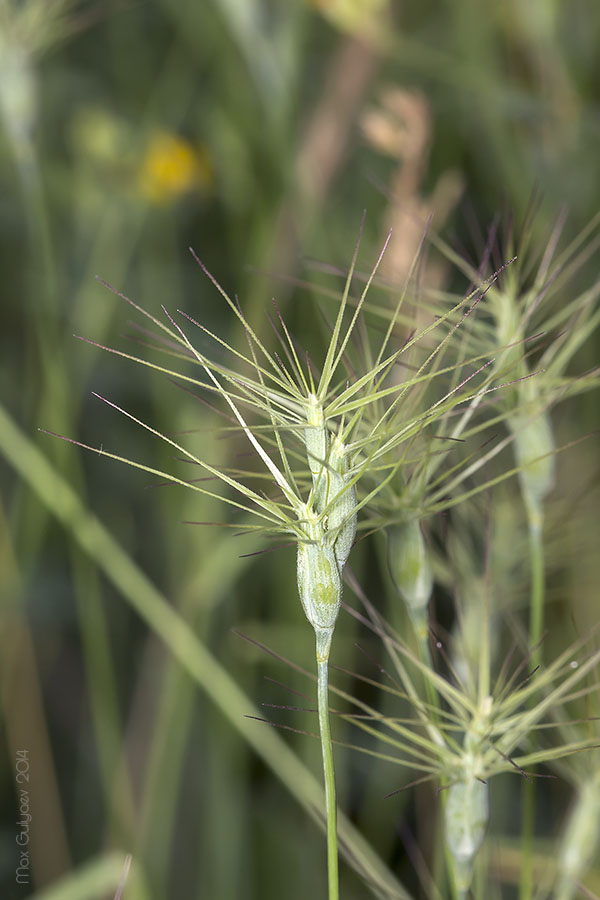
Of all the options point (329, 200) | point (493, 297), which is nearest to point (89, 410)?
point (329, 200)

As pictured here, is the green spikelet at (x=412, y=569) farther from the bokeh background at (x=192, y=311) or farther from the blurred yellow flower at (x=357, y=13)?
the blurred yellow flower at (x=357, y=13)

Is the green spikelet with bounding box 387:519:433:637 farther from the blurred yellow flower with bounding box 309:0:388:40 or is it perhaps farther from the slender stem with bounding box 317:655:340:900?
the blurred yellow flower with bounding box 309:0:388:40

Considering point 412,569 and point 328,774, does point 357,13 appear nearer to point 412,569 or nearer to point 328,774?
point 412,569

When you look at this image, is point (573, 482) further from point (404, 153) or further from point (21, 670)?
point (21, 670)

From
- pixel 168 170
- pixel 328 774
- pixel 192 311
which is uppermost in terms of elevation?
pixel 168 170

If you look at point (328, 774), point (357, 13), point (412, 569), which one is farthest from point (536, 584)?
point (357, 13)

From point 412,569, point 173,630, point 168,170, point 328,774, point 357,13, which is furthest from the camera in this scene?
point 168,170

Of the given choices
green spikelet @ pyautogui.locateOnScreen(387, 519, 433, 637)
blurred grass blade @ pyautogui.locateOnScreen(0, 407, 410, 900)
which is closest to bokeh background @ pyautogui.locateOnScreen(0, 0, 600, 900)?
blurred grass blade @ pyautogui.locateOnScreen(0, 407, 410, 900)

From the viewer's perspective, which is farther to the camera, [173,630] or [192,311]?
[192,311]
